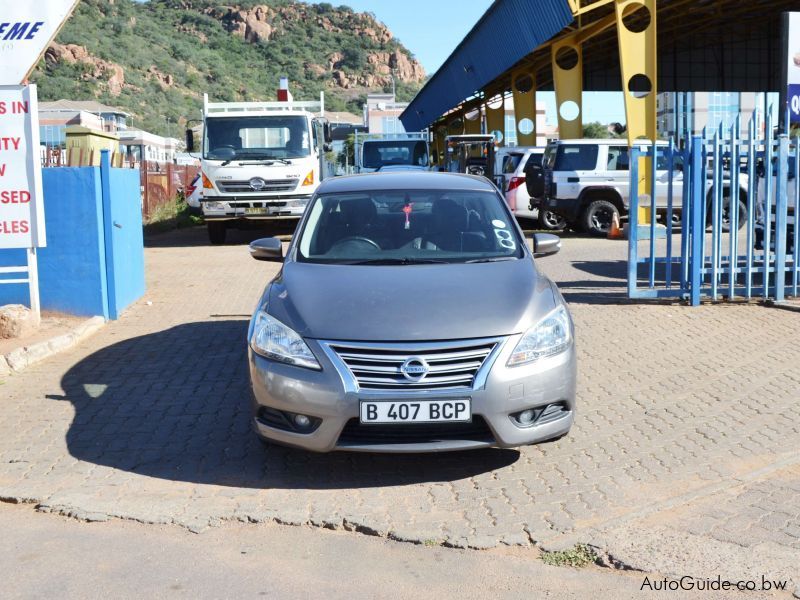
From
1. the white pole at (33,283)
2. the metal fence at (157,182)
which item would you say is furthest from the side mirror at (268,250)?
the metal fence at (157,182)

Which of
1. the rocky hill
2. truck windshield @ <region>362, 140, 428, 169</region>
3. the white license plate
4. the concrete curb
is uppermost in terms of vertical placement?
the rocky hill

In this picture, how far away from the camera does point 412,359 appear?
16.6ft

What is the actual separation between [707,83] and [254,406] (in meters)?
39.9

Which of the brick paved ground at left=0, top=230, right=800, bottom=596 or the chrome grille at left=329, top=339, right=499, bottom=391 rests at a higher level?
the chrome grille at left=329, top=339, right=499, bottom=391

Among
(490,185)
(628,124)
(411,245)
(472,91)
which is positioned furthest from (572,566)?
(472,91)

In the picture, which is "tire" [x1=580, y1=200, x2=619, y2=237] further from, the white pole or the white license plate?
the white license plate

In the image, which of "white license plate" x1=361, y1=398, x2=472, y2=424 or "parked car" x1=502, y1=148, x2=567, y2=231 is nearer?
"white license plate" x1=361, y1=398, x2=472, y2=424

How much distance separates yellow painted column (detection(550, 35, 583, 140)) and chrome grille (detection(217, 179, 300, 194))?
429 inches

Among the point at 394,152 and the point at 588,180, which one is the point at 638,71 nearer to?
the point at 588,180

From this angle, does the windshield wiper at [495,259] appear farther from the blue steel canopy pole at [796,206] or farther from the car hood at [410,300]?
the blue steel canopy pole at [796,206]

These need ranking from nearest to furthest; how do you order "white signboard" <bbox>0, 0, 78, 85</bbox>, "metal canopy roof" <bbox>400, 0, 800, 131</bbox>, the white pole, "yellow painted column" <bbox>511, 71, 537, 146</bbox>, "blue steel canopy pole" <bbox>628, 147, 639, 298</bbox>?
1. the white pole
2. "white signboard" <bbox>0, 0, 78, 85</bbox>
3. "blue steel canopy pole" <bbox>628, 147, 639, 298</bbox>
4. "metal canopy roof" <bbox>400, 0, 800, 131</bbox>
5. "yellow painted column" <bbox>511, 71, 537, 146</bbox>

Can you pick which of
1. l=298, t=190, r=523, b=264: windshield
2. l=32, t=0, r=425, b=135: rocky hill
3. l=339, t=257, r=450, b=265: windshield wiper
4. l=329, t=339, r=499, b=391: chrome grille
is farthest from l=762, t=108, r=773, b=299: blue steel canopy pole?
l=32, t=0, r=425, b=135: rocky hill

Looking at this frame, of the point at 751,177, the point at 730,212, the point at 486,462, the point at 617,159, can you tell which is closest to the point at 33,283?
the point at 486,462

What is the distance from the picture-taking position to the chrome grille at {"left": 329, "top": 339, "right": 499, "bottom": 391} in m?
5.06
